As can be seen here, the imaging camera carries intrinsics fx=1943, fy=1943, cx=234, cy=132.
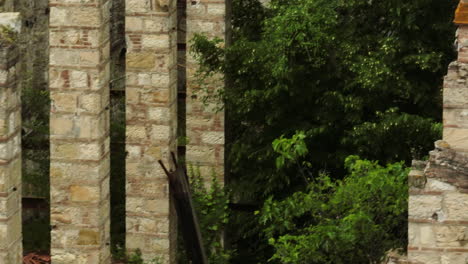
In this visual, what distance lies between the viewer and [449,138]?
722 inches

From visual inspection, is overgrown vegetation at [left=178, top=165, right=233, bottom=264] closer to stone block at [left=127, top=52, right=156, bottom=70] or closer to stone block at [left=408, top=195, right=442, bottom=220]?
stone block at [left=127, top=52, right=156, bottom=70]

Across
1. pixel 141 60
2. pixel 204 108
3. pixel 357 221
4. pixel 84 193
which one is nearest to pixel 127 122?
pixel 141 60

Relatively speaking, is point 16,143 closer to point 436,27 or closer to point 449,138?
point 449,138

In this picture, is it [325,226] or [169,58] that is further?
[169,58]

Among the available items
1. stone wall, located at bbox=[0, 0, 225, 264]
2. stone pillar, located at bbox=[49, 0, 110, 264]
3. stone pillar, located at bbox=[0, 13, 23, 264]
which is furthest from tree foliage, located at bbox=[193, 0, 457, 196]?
stone pillar, located at bbox=[0, 13, 23, 264]

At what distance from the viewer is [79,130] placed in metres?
23.6

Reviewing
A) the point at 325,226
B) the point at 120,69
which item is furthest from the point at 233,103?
the point at 120,69

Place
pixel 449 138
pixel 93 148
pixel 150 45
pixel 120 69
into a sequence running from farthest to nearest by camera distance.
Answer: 1. pixel 120 69
2. pixel 150 45
3. pixel 93 148
4. pixel 449 138

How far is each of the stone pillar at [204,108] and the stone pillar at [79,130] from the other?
3.54m

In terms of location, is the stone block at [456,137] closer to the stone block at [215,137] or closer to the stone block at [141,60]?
the stone block at [141,60]

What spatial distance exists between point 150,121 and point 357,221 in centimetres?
453

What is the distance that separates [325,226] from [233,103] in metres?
4.76

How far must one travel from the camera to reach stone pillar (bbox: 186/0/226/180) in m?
27.2

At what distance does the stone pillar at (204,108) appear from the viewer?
2719cm
